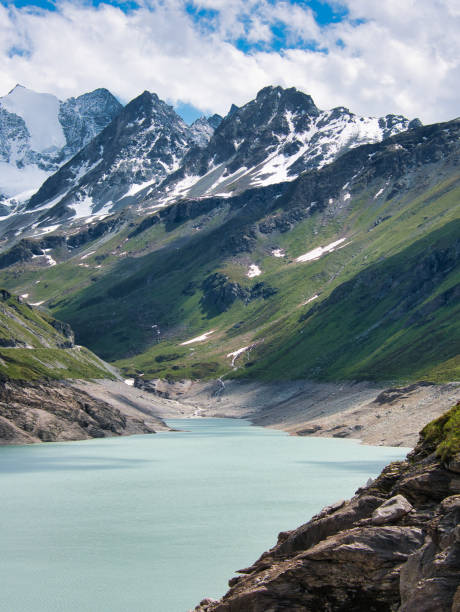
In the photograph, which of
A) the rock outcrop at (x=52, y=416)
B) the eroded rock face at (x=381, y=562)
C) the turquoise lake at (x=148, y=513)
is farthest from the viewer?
the rock outcrop at (x=52, y=416)

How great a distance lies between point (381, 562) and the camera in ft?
69.7

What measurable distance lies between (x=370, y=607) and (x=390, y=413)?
5228 inches

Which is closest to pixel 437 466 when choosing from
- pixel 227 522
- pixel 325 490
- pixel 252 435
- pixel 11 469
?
pixel 227 522

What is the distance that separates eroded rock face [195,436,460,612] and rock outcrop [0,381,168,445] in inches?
4921

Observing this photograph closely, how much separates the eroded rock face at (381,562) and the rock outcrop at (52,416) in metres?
125

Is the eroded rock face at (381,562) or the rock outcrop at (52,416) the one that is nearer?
the eroded rock face at (381,562)

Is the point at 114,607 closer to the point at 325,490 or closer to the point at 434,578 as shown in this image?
the point at 434,578

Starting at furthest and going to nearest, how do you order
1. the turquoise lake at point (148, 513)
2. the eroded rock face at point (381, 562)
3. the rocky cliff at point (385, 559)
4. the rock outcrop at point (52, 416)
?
the rock outcrop at point (52, 416)
the turquoise lake at point (148, 513)
the eroded rock face at point (381, 562)
the rocky cliff at point (385, 559)

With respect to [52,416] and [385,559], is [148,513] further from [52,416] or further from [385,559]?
[52,416]

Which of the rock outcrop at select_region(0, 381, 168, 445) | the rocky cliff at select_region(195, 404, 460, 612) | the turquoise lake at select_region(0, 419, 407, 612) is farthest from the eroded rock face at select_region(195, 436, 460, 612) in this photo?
the rock outcrop at select_region(0, 381, 168, 445)

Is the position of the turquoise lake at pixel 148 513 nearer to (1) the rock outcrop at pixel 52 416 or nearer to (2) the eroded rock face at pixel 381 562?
(1) the rock outcrop at pixel 52 416

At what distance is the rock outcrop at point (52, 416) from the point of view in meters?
142

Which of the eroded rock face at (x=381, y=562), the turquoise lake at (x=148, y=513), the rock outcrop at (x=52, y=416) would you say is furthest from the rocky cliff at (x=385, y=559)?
the rock outcrop at (x=52, y=416)

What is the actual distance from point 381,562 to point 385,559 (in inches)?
6.4
